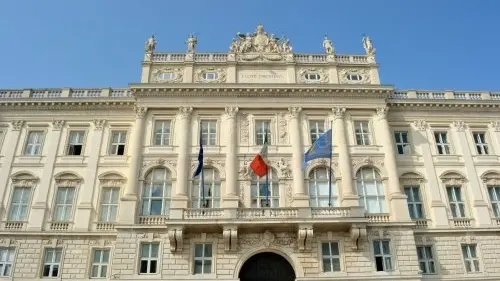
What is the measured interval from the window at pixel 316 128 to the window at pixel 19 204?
1765 cm

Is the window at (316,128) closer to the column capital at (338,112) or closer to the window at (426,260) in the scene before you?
the column capital at (338,112)

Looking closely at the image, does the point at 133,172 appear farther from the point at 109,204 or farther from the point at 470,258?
the point at 470,258

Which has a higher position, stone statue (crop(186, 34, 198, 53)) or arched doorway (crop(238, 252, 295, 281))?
stone statue (crop(186, 34, 198, 53))

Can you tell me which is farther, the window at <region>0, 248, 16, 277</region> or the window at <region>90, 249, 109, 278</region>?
the window at <region>90, 249, 109, 278</region>

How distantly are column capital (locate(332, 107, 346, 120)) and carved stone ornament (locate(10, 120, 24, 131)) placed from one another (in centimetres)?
2025

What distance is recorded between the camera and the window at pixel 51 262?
2392cm

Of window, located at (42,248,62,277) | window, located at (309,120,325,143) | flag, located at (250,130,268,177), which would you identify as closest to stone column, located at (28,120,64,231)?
window, located at (42,248,62,277)

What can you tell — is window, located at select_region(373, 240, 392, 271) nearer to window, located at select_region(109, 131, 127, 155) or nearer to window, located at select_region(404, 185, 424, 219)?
window, located at select_region(404, 185, 424, 219)

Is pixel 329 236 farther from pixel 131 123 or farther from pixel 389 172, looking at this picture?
pixel 131 123

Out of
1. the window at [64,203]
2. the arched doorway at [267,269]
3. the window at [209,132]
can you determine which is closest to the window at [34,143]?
the window at [64,203]

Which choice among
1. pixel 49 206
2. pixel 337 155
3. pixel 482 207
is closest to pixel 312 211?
pixel 337 155

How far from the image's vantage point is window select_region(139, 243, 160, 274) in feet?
75.4

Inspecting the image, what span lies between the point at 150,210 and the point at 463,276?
704 inches

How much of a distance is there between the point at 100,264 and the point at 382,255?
51.0 feet
